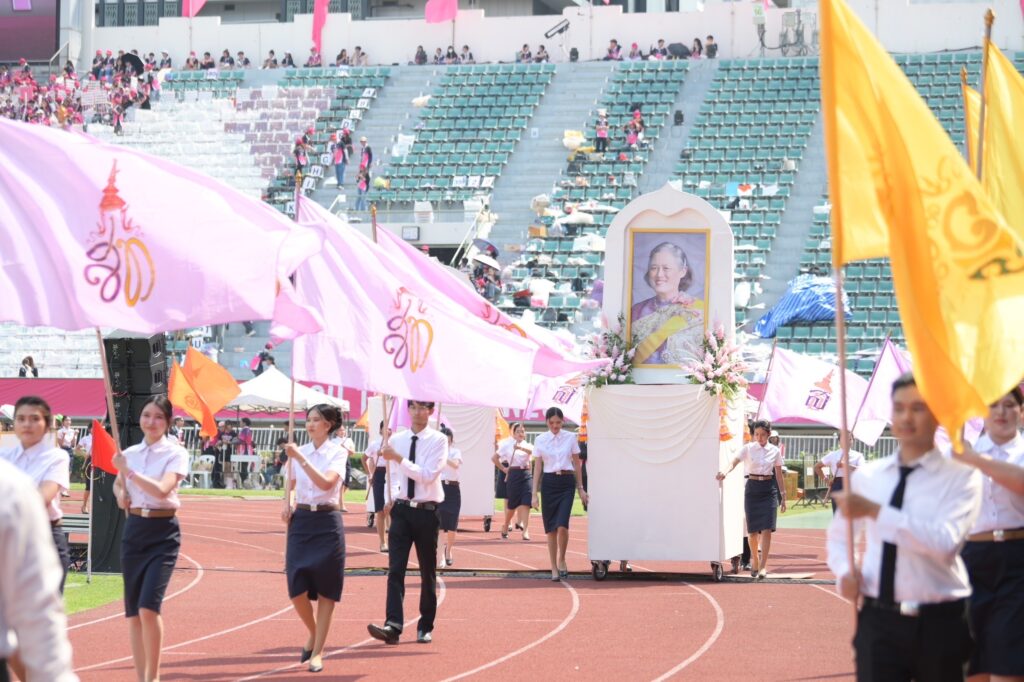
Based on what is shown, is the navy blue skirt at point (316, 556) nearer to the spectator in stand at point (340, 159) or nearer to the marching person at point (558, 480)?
the marching person at point (558, 480)

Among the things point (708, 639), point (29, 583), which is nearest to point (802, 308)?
point (708, 639)

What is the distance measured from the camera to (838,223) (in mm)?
6688

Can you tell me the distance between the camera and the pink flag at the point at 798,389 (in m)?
23.9

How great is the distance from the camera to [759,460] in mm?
19172

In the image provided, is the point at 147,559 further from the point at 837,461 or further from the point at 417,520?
Result: the point at 837,461

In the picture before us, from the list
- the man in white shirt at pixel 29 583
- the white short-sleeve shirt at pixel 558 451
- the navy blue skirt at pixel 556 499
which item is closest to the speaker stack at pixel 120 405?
the white short-sleeve shirt at pixel 558 451

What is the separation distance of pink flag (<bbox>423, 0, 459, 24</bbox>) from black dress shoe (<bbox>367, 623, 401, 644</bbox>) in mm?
45527

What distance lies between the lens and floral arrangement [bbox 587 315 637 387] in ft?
62.0

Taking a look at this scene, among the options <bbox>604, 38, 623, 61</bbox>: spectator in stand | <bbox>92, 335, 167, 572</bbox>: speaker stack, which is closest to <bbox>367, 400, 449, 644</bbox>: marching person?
<bbox>92, 335, 167, 572</bbox>: speaker stack

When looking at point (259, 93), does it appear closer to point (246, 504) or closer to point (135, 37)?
point (135, 37)

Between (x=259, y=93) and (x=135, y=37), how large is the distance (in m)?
8.06

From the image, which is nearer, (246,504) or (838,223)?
(838,223)

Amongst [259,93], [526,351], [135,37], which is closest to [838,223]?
[526,351]

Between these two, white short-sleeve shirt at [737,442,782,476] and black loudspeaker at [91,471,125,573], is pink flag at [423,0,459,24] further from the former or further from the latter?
black loudspeaker at [91,471,125,573]
